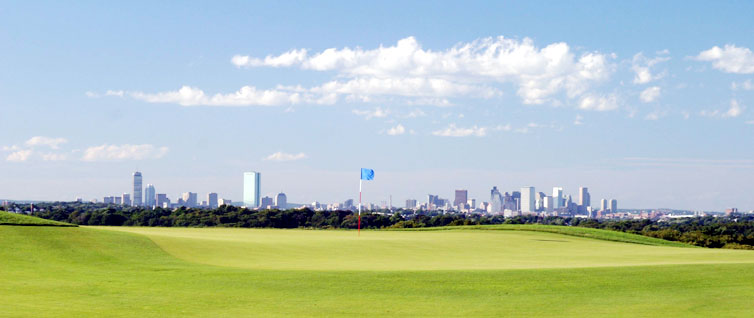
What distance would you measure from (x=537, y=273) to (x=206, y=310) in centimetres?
1069

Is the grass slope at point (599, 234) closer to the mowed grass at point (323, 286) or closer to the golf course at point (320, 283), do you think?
the golf course at point (320, 283)

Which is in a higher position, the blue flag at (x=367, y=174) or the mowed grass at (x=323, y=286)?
the blue flag at (x=367, y=174)

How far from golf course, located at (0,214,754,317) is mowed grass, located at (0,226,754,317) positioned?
33 mm

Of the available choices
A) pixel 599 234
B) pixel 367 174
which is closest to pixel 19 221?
pixel 367 174

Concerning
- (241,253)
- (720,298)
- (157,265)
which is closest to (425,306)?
(720,298)

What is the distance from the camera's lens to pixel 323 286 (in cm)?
2050

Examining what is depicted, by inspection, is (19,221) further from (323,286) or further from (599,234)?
(599,234)

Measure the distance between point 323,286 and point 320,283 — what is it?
1.38 feet

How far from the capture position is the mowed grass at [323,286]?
17.3 meters

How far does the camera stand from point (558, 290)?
67.6 feet

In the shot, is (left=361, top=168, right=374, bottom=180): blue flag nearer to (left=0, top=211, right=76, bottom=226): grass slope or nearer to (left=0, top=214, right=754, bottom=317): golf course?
(left=0, top=214, right=754, bottom=317): golf course

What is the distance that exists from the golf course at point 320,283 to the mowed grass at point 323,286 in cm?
3

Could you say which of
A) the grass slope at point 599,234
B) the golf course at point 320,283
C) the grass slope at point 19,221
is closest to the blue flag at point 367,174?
the grass slope at point 599,234

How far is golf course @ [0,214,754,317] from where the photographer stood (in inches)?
684
